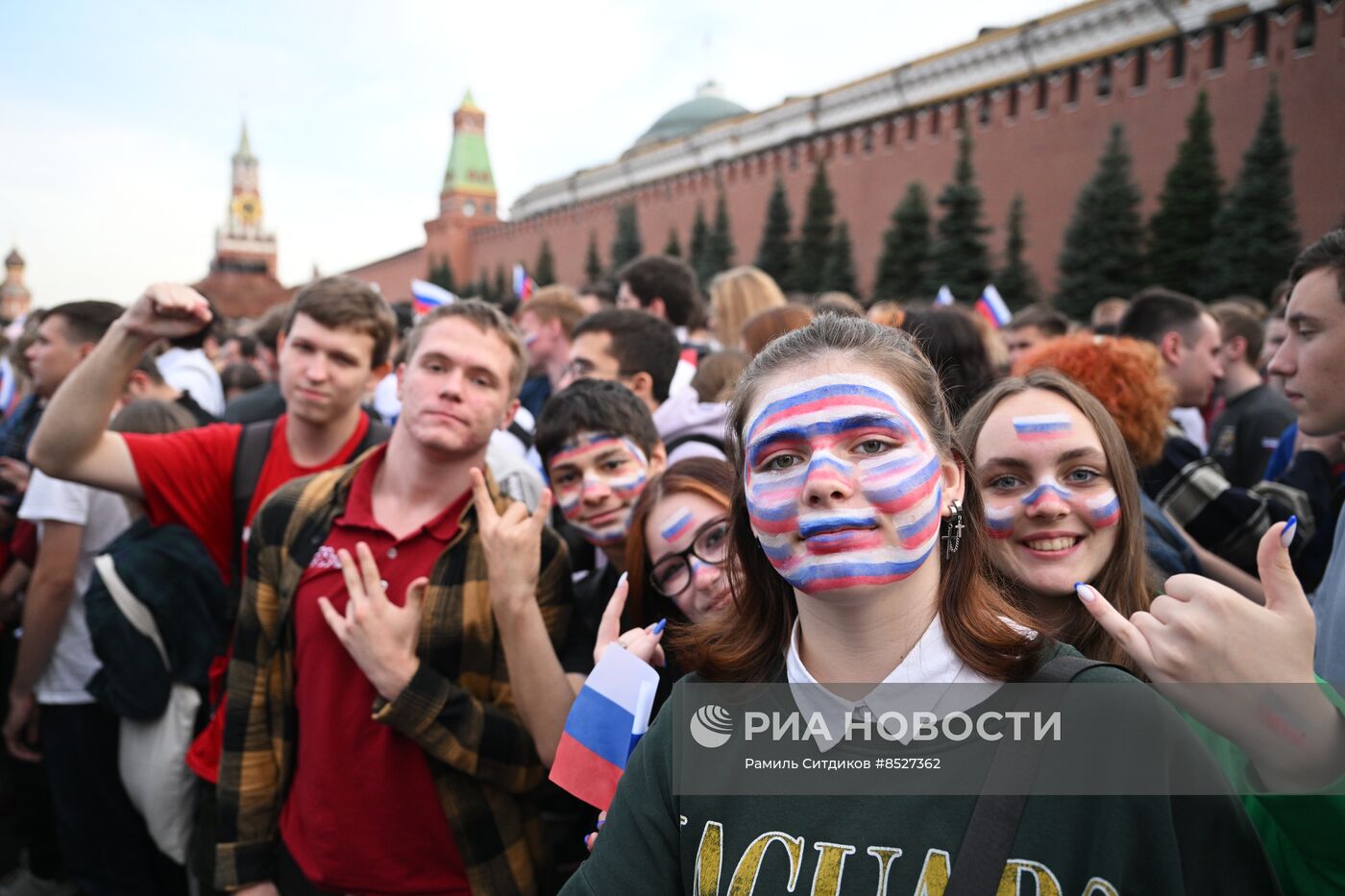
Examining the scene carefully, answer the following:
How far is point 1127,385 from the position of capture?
9.07ft

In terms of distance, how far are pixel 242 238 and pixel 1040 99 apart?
353 ft

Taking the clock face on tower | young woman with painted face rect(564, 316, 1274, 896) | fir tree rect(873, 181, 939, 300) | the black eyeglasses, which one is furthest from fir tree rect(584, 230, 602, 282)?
the clock face on tower

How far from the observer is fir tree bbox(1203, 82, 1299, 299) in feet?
71.1

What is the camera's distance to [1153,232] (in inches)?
960

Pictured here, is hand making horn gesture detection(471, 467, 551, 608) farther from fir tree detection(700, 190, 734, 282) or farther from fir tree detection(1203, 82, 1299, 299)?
fir tree detection(700, 190, 734, 282)

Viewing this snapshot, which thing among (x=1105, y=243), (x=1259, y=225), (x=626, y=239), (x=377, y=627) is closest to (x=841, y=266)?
(x=1105, y=243)

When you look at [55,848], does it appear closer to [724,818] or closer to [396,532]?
[396,532]

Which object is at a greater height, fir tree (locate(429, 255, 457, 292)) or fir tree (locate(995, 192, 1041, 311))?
fir tree (locate(429, 255, 457, 292))

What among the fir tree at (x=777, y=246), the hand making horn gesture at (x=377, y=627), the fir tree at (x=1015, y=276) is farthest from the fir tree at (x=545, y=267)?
the hand making horn gesture at (x=377, y=627)

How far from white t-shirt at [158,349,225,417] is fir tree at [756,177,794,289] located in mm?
30710

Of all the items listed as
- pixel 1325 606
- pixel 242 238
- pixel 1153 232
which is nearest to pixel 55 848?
pixel 1325 606

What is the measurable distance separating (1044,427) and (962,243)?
90.8ft

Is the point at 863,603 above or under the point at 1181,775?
above

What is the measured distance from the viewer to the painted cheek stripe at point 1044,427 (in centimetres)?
211
